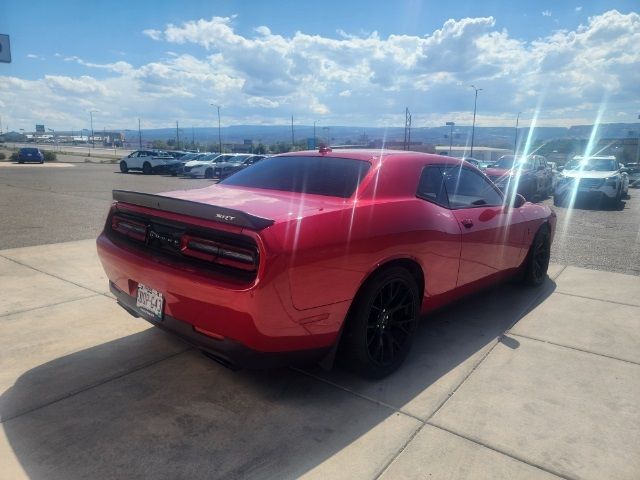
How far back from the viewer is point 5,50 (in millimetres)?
7145

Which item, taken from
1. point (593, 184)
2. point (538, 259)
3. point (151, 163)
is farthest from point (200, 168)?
point (538, 259)

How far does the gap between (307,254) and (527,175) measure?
14704 mm

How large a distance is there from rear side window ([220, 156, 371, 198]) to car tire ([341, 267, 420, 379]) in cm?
66

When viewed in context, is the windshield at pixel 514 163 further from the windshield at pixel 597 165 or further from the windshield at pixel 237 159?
the windshield at pixel 237 159

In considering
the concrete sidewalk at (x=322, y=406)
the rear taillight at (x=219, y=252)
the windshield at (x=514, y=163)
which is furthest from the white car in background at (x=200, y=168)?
the rear taillight at (x=219, y=252)

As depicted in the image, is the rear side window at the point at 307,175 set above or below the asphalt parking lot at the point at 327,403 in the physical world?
above

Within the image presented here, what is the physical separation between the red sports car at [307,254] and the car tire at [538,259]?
1204 millimetres

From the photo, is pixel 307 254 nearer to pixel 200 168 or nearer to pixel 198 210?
pixel 198 210

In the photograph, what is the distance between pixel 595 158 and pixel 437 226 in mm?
15412

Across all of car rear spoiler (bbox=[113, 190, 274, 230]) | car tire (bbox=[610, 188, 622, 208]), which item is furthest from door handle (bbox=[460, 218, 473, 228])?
car tire (bbox=[610, 188, 622, 208])

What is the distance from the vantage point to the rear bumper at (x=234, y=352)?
2.57 meters

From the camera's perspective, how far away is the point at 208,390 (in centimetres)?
306

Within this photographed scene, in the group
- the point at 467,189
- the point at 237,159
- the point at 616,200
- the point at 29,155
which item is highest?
the point at 467,189

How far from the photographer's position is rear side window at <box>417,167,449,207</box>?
11.9 ft
